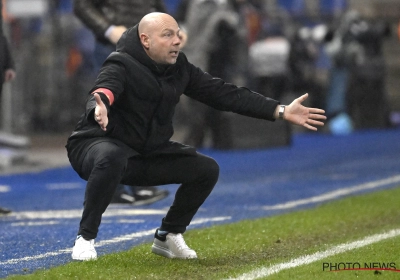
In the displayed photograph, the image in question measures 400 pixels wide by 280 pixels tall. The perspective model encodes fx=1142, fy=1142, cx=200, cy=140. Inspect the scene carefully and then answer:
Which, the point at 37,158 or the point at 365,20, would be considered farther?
the point at 365,20

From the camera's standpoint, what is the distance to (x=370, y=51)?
67.6 feet

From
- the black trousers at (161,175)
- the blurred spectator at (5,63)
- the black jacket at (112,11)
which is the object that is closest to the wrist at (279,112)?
the black trousers at (161,175)

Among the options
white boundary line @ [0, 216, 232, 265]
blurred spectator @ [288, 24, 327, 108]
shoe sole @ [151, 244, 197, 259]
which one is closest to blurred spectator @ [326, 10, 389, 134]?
blurred spectator @ [288, 24, 327, 108]

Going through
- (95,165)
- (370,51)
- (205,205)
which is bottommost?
(370,51)

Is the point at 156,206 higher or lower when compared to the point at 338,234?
lower

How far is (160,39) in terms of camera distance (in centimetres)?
699

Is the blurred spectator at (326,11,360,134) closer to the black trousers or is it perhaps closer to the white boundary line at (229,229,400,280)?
the white boundary line at (229,229,400,280)

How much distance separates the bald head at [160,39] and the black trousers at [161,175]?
0.61 m

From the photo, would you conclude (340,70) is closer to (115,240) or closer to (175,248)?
(115,240)

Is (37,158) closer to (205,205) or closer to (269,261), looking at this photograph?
(205,205)

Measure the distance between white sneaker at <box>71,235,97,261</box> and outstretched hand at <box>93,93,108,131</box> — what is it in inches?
28.9

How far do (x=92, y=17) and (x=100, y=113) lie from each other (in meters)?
3.80

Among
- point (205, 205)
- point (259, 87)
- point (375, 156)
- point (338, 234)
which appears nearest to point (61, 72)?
point (259, 87)

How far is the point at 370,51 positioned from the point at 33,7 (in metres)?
6.85
